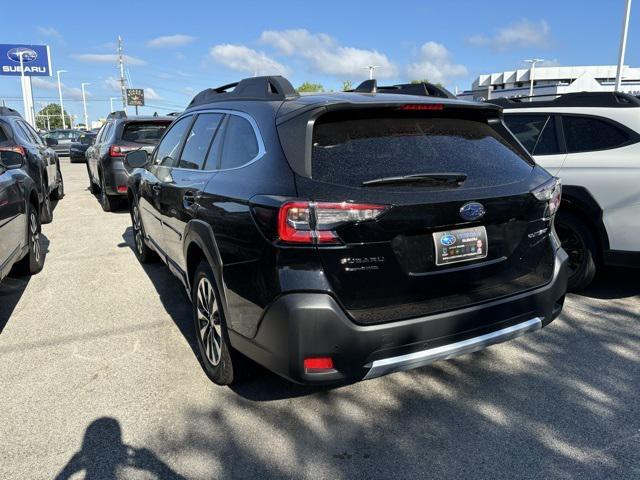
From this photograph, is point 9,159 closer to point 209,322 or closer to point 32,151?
point 209,322

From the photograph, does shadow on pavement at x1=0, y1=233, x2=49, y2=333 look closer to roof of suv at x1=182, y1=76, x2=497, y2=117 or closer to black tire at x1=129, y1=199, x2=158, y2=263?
black tire at x1=129, y1=199, x2=158, y2=263

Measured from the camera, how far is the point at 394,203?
2.34 metres

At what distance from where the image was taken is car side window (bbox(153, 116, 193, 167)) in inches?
166

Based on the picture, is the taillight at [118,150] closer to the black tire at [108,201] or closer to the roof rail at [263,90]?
the black tire at [108,201]

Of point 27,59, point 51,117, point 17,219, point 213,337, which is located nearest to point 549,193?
point 213,337

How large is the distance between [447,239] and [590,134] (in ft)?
9.38

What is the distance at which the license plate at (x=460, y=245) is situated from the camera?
2.49 metres

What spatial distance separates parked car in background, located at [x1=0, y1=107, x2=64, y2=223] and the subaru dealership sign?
4803cm

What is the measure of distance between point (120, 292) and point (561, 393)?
395 cm

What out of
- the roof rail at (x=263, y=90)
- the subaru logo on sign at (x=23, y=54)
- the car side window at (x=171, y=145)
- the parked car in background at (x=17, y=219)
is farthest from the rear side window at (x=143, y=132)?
the subaru logo on sign at (x=23, y=54)

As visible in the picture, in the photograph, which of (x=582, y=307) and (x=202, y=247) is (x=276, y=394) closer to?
(x=202, y=247)

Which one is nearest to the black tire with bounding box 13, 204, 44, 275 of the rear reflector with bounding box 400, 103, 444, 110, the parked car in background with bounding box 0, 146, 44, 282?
the parked car in background with bounding box 0, 146, 44, 282

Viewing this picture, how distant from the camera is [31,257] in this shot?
557 cm

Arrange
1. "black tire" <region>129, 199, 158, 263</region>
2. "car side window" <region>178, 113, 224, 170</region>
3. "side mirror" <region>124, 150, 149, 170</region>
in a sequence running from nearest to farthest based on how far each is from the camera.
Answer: "car side window" <region>178, 113, 224, 170</region> < "side mirror" <region>124, 150, 149, 170</region> < "black tire" <region>129, 199, 158, 263</region>
